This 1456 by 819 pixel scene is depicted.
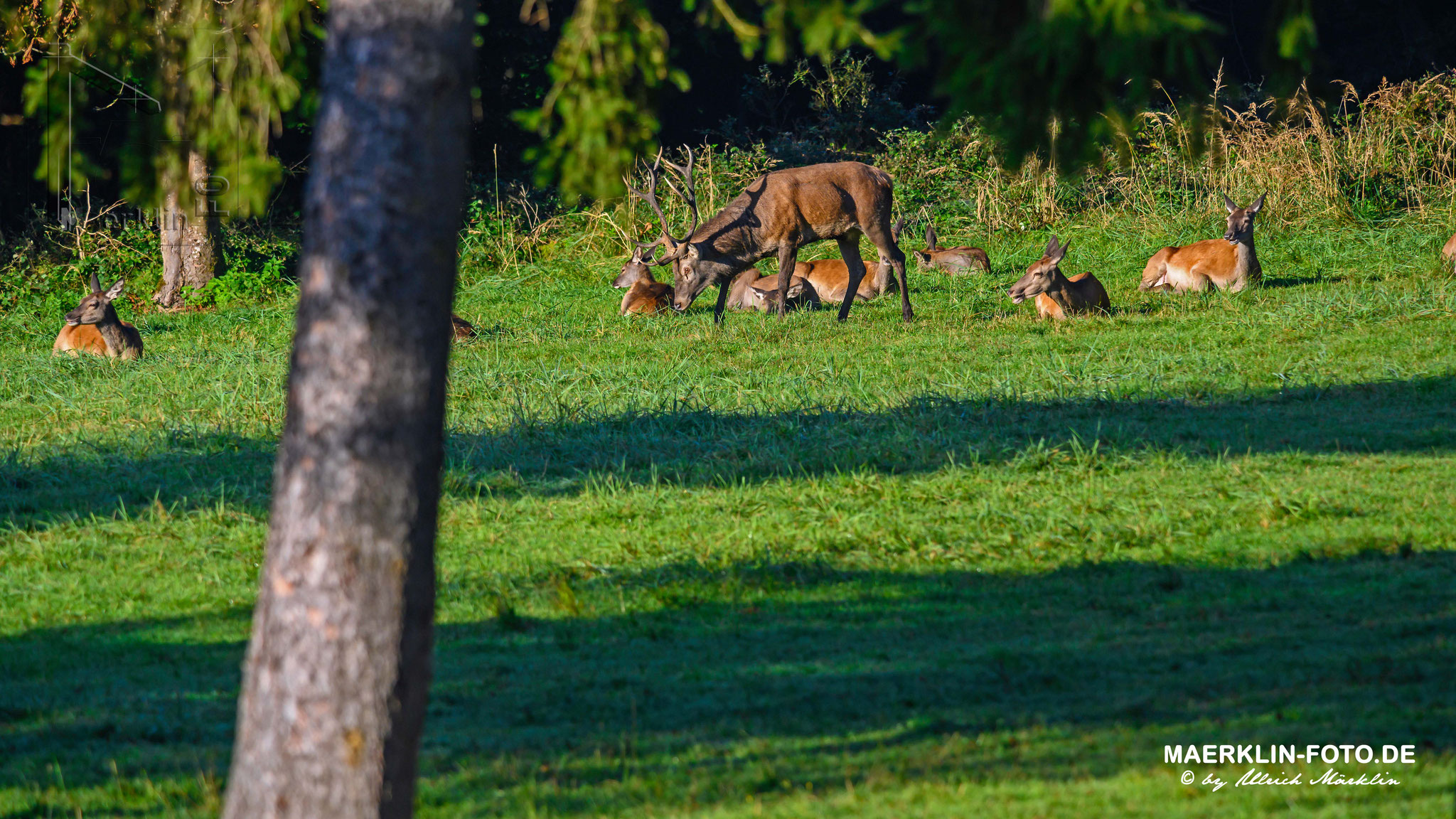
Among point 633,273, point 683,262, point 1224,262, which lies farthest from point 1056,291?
point 633,273

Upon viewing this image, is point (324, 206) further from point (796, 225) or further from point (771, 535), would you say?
point (796, 225)

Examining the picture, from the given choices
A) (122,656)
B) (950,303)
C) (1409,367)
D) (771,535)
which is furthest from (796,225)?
(122,656)

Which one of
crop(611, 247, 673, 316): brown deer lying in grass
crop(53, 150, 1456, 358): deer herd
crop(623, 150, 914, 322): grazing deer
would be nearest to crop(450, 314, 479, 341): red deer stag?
crop(53, 150, 1456, 358): deer herd

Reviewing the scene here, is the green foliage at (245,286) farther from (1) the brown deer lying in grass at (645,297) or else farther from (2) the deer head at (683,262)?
(2) the deer head at (683,262)

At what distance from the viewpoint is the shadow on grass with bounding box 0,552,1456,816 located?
4547mm

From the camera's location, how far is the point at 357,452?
331 cm

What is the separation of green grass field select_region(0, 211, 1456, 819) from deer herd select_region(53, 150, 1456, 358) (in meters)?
1.62

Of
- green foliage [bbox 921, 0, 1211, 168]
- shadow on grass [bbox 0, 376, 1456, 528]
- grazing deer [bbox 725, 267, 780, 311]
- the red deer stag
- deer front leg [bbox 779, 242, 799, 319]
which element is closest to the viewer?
green foliage [bbox 921, 0, 1211, 168]

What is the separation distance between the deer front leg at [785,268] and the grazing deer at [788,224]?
0.03ft

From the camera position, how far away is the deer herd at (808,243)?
14.9 meters

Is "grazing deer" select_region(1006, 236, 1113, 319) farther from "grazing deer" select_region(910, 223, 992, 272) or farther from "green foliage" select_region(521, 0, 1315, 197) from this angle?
"green foliage" select_region(521, 0, 1315, 197)

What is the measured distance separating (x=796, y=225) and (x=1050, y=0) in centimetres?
1204

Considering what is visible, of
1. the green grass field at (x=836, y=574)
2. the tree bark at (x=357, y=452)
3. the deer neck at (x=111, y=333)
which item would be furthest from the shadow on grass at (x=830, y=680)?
the deer neck at (x=111, y=333)

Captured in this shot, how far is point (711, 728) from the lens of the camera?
4953 mm
